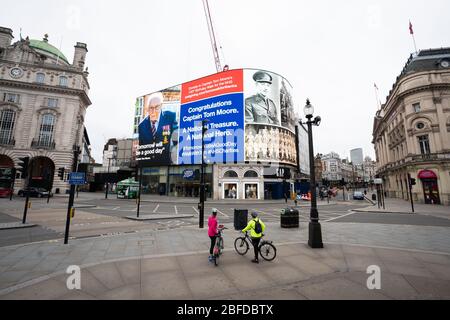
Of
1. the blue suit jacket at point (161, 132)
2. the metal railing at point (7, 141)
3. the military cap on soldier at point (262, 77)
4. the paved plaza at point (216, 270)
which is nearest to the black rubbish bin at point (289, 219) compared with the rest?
the paved plaza at point (216, 270)

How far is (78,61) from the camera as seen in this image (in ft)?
156

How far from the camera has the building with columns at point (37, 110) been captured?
134 feet

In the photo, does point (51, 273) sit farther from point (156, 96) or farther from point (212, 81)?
point (156, 96)

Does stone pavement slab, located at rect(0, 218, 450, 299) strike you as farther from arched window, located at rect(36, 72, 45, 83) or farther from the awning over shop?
arched window, located at rect(36, 72, 45, 83)

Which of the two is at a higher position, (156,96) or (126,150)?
(156,96)

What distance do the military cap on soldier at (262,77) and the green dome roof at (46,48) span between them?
4791 cm

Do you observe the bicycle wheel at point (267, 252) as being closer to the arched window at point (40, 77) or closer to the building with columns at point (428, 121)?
the building with columns at point (428, 121)

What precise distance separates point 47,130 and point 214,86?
34.3 meters

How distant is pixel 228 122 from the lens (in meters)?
41.6

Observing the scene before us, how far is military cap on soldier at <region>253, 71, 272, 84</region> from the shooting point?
1700 inches

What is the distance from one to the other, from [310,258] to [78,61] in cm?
5909

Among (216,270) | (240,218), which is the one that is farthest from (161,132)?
(216,270)

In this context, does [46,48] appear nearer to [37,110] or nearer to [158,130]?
[37,110]
